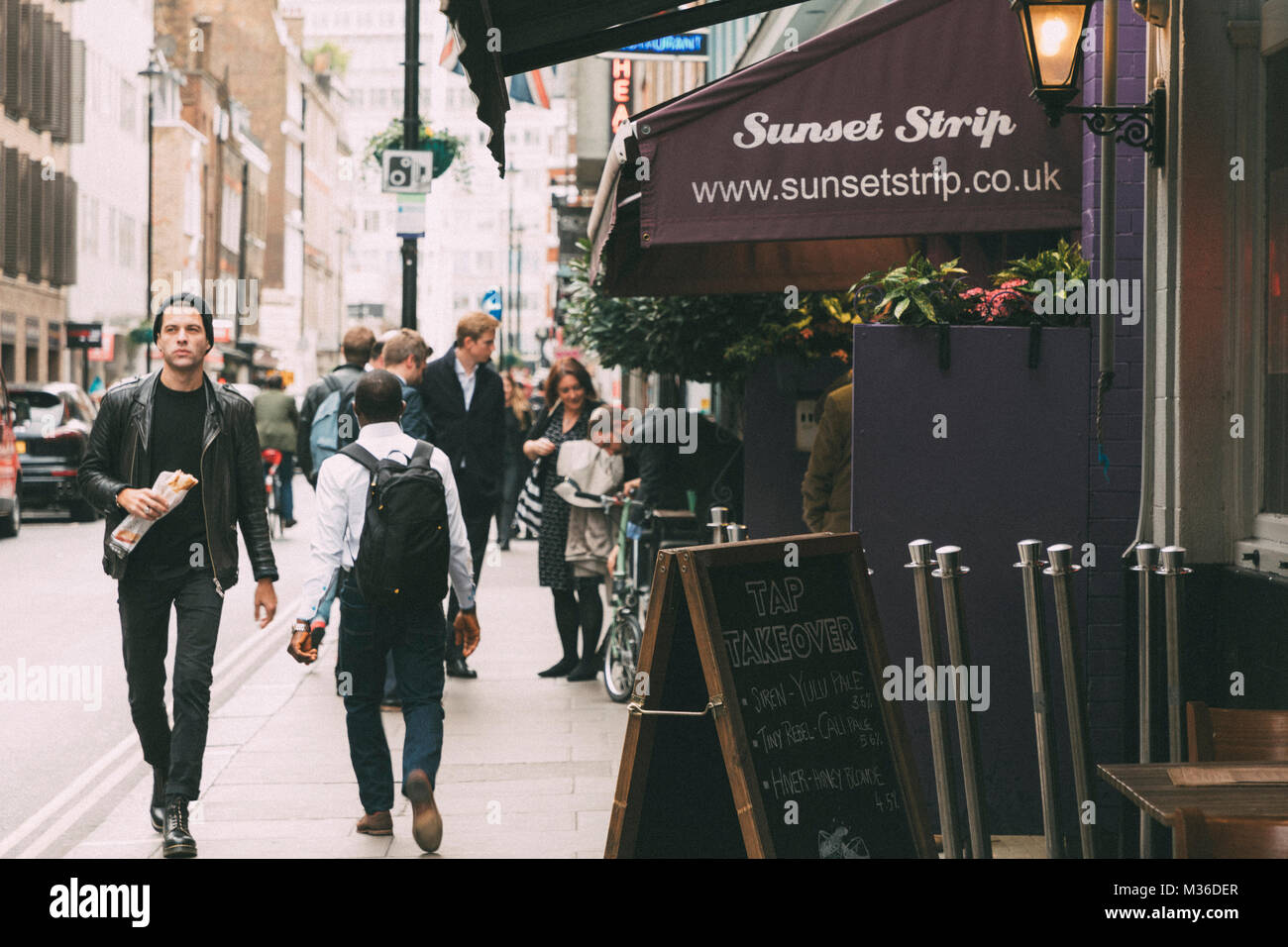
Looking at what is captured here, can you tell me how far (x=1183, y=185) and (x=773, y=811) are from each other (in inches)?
107

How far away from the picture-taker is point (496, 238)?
427 feet

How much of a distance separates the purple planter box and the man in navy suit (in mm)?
4178

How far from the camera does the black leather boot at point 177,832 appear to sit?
6168mm

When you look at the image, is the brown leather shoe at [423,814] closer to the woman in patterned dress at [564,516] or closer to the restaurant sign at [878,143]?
the restaurant sign at [878,143]

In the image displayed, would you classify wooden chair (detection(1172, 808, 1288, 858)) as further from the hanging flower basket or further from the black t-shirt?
the hanging flower basket

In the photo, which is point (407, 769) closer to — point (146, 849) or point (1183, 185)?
point (146, 849)

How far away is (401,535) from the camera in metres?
6.23

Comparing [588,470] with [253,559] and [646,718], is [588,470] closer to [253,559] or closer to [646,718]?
[253,559]

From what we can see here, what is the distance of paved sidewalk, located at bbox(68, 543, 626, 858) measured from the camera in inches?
258

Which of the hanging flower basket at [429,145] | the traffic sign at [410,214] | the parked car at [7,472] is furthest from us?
the parked car at [7,472]

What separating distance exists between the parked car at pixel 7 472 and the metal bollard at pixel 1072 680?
16430 millimetres

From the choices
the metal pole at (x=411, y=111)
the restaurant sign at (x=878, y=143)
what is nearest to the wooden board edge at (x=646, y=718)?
the restaurant sign at (x=878, y=143)

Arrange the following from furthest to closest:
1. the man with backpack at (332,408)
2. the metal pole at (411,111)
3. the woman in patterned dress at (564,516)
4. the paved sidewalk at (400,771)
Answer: the metal pole at (411,111) < the woman in patterned dress at (564,516) < the man with backpack at (332,408) < the paved sidewalk at (400,771)
